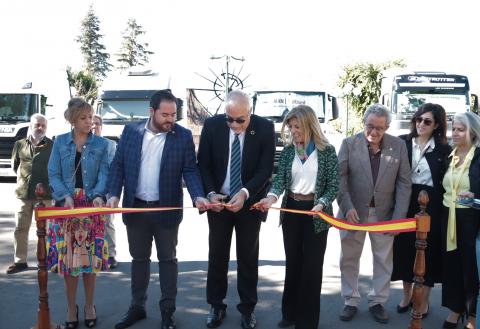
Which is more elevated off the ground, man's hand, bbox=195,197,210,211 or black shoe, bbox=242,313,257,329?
man's hand, bbox=195,197,210,211

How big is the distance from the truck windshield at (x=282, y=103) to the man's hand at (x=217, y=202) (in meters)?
11.0

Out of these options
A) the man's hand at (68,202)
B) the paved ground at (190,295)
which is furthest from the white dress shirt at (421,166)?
the man's hand at (68,202)

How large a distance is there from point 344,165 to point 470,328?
1731 mm

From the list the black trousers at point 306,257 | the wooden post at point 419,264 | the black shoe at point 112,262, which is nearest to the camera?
the wooden post at point 419,264

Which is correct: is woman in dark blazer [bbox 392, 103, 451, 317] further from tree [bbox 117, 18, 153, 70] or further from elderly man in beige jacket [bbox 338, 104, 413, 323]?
tree [bbox 117, 18, 153, 70]

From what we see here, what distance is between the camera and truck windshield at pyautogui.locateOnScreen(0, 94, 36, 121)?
50.1 ft

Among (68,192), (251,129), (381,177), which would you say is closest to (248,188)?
(251,129)

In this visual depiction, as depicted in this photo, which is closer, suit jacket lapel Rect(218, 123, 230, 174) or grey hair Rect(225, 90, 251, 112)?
grey hair Rect(225, 90, 251, 112)

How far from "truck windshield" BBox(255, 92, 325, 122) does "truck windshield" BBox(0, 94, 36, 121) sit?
22.0 ft

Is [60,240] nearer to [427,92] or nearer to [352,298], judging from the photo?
[352,298]

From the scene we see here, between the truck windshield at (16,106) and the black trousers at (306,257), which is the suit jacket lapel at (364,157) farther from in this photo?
the truck windshield at (16,106)

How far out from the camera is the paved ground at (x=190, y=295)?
4.62 meters

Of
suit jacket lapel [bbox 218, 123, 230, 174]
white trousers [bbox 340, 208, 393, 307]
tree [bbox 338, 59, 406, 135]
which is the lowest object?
white trousers [bbox 340, 208, 393, 307]

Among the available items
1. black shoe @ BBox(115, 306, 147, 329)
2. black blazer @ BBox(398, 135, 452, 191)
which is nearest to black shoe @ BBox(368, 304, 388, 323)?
black blazer @ BBox(398, 135, 452, 191)
